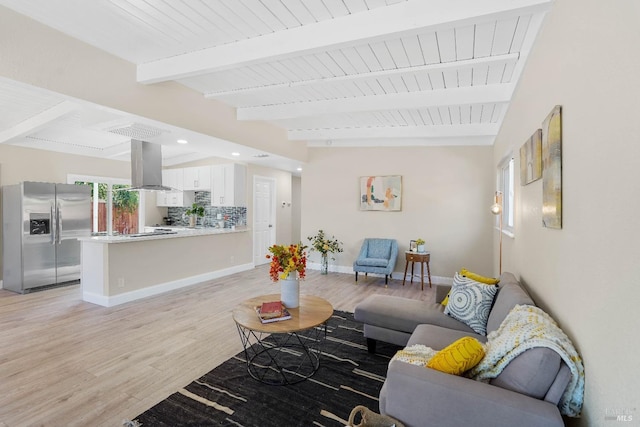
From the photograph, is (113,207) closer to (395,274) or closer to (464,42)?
(395,274)

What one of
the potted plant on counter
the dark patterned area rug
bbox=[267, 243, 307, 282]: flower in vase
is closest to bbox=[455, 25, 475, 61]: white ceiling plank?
bbox=[267, 243, 307, 282]: flower in vase

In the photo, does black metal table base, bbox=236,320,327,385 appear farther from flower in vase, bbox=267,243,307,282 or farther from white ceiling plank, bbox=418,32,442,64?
white ceiling plank, bbox=418,32,442,64

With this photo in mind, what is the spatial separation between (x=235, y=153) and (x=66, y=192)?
2.92 m

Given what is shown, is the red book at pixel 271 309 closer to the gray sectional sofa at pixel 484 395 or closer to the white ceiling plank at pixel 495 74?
Answer: the gray sectional sofa at pixel 484 395

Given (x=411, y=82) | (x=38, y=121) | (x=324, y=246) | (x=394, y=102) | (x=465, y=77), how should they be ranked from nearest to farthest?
(x=465, y=77), (x=411, y=82), (x=394, y=102), (x=38, y=121), (x=324, y=246)

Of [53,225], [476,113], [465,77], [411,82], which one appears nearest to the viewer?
[465,77]

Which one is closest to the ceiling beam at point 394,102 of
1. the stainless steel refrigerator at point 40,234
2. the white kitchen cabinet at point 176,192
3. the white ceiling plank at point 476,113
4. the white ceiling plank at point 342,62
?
the white ceiling plank at point 476,113

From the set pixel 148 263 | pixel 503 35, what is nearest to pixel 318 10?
pixel 503 35

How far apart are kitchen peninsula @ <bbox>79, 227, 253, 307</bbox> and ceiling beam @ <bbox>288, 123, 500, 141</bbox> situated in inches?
95.6

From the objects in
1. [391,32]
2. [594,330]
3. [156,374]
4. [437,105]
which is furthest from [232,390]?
[437,105]

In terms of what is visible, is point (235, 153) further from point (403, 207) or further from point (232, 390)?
point (232, 390)

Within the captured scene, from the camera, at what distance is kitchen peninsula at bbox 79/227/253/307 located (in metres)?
4.14

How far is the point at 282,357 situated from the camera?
2.75 metres

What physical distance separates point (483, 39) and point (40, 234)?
6.58 metres
